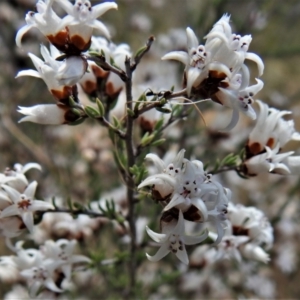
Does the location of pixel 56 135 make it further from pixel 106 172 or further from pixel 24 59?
pixel 106 172

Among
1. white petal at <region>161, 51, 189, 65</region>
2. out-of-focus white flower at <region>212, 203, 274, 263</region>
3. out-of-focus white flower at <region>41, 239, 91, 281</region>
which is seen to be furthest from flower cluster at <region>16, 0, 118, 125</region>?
out-of-focus white flower at <region>212, 203, 274, 263</region>

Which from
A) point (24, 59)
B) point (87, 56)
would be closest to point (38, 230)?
point (87, 56)

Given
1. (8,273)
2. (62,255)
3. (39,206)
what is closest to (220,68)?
(39,206)

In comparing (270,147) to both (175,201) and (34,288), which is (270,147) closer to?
(175,201)

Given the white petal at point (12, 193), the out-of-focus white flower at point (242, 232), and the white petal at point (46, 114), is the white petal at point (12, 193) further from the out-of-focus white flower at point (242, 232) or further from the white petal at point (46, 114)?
the out-of-focus white flower at point (242, 232)

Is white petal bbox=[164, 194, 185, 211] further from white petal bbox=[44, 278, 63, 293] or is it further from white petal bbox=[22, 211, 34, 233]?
white petal bbox=[44, 278, 63, 293]

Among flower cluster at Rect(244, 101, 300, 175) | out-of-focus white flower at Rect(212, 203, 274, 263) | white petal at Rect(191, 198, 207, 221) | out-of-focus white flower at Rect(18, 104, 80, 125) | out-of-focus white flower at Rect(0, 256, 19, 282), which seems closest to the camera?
white petal at Rect(191, 198, 207, 221)
